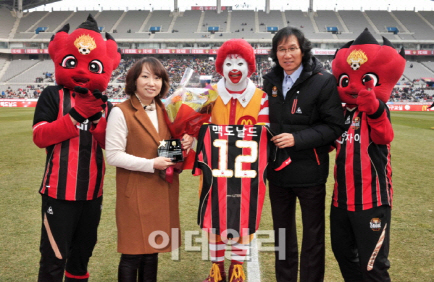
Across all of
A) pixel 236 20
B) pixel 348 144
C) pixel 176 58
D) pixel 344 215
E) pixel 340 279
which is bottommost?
pixel 340 279

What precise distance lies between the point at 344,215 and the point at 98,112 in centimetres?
210

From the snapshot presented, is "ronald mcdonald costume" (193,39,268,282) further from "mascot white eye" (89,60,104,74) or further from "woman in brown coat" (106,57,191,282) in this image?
"mascot white eye" (89,60,104,74)

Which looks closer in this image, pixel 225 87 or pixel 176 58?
pixel 225 87

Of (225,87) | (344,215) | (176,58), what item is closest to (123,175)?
(225,87)

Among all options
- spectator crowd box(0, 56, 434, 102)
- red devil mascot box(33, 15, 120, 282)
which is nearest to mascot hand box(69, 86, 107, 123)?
red devil mascot box(33, 15, 120, 282)

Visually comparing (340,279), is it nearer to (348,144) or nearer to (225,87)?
(348,144)

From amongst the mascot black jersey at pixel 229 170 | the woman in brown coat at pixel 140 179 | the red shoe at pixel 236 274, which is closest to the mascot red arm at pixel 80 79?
the woman in brown coat at pixel 140 179

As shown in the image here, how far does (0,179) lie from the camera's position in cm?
750

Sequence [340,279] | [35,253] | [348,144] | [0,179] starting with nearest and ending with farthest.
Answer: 1. [348,144]
2. [340,279]
3. [35,253]
4. [0,179]

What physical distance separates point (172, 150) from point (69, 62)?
1.13m

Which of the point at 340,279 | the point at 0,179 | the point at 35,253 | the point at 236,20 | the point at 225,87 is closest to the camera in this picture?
the point at 225,87

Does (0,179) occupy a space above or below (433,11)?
below

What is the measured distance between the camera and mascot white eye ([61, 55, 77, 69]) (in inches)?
118

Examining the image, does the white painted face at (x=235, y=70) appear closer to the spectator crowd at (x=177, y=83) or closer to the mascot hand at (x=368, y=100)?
the mascot hand at (x=368, y=100)
